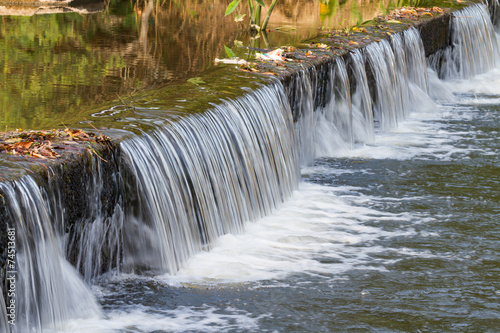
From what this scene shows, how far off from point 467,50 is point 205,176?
11.8 meters

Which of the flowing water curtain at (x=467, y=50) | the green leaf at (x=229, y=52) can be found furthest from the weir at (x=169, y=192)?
the flowing water curtain at (x=467, y=50)

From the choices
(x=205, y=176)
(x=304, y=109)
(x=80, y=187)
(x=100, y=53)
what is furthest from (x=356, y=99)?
(x=80, y=187)

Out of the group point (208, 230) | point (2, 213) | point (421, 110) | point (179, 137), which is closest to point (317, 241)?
point (208, 230)

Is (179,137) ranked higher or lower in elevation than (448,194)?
higher

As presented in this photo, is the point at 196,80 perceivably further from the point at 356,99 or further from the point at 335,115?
the point at 356,99

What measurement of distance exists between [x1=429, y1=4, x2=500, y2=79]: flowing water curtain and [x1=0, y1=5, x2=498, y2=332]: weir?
250 inches

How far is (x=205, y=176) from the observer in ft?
21.6

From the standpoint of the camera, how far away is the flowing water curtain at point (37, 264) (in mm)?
4520

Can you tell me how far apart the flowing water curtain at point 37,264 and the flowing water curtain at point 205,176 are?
35.9 inches

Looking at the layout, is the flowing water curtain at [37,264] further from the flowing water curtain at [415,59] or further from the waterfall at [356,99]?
the flowing water curtain at [415,59]

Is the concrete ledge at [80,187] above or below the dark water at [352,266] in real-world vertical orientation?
above

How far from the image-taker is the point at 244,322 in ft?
16.8

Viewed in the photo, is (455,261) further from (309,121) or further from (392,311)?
(309,121)

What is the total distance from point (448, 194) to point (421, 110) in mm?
5346
